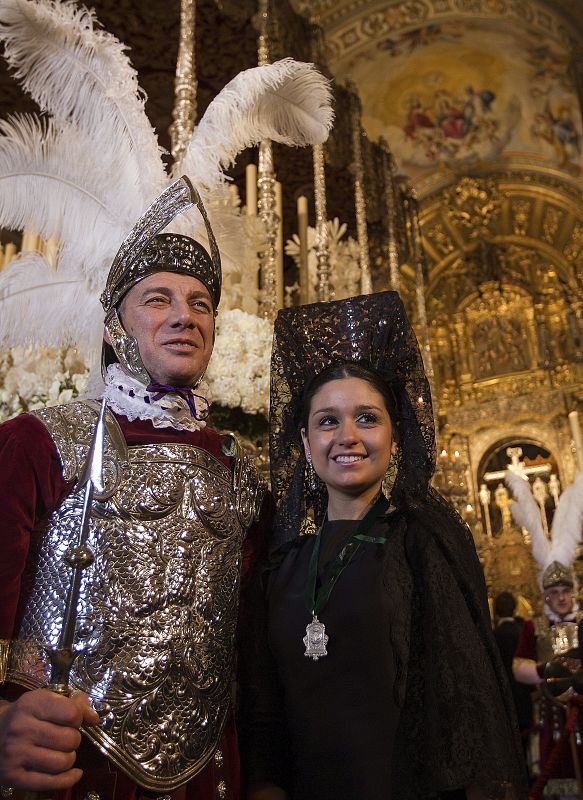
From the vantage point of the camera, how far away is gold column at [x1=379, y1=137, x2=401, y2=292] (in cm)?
559

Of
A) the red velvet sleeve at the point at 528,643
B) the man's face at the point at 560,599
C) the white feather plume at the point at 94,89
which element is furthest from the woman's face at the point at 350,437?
the red velvet sleeve at the point at 528,643

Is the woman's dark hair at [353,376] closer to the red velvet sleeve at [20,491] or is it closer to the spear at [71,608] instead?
the red velvet sleeve at [20,491]

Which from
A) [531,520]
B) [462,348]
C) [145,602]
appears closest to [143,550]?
[145,602]

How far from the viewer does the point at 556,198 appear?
11.8 metres

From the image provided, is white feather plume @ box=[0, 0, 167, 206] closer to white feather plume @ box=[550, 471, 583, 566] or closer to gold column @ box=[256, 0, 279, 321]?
gold column @ box=[256, 0, 279, 321]

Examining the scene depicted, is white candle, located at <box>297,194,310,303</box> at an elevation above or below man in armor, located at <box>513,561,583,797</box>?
above

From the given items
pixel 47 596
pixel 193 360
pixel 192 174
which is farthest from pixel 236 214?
pixel 47 596

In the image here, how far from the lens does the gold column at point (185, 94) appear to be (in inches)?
105

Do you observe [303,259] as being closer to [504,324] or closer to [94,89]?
[94,89]

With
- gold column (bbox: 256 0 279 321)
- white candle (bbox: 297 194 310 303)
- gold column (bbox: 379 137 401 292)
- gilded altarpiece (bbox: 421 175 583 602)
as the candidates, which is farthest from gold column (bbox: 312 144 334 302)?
gilded altarpiece (bbox: 421 175 583 602)

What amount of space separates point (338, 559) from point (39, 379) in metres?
1.58

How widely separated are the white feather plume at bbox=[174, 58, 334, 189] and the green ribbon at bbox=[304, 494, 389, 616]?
1379mm

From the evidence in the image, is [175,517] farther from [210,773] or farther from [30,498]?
[210,773]

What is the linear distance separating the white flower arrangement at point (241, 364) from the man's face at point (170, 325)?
2.68 ft
